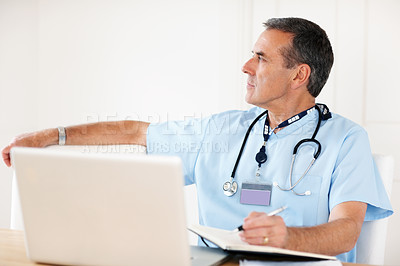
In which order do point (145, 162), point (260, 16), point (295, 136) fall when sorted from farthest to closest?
point (260, 16)
point (295, 136)
point (145, 162)

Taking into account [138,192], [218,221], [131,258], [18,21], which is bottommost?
[218,221]

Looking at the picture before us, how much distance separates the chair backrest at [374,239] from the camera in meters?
1.55

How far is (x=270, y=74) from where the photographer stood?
1807 mm

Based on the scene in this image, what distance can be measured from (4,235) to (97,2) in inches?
70.1

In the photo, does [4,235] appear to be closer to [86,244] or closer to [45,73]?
[86,244]

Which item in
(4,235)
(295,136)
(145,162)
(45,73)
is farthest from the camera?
(45,73)

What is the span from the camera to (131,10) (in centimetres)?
279

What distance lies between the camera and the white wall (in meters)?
2.22

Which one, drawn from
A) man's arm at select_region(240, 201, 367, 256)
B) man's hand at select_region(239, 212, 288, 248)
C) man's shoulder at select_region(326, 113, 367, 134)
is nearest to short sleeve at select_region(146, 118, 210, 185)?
man's shoulder at select_region(326, 113, 367, 134)

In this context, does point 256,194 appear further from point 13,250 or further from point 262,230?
point 13,250

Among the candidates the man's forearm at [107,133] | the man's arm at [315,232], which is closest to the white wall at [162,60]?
the man's forearm at [107,133]

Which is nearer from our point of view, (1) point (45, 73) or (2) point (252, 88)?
(2) point (252, 88)

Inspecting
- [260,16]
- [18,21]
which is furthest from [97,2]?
[260,16]

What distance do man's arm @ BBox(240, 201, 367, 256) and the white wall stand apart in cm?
83
